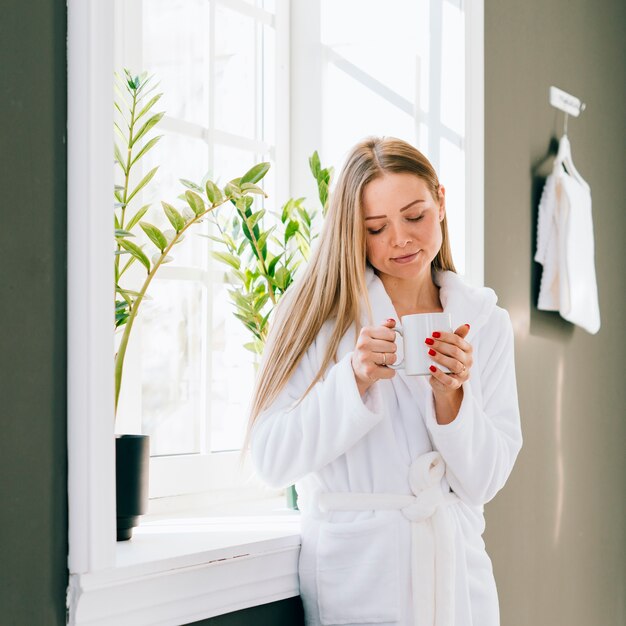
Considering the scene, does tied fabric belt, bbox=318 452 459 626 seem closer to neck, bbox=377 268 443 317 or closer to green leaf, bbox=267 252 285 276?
neck, bbox=377 268 443 317

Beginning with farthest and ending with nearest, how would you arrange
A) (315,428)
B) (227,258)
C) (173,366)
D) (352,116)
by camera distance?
(352,116) < (173,366) < (227,258) < (315,428)

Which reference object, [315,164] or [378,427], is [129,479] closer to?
[378,427]

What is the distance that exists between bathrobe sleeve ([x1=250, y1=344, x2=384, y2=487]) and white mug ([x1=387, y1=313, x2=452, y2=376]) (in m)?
0.12

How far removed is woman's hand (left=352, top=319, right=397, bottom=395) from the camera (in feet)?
4.75

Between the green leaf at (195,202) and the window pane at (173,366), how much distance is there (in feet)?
1.40

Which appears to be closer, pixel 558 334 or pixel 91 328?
pixel 91 328

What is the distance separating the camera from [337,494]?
5.20 ft

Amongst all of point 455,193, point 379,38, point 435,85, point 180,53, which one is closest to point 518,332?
point 455,193

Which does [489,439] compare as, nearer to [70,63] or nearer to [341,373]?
[341,373]

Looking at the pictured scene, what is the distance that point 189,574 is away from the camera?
1397 millimetres

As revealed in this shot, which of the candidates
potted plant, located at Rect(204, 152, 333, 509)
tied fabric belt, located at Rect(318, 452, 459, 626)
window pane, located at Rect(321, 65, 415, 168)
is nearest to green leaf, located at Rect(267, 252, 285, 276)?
potted plant, located at Rect(204, 152, 333, 509)

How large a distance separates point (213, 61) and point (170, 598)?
1.22 meters

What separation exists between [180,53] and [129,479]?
1.00 m

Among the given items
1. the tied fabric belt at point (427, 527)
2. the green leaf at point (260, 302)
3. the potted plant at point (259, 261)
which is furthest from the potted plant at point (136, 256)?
the tied fabric belt at point (427, 527)
